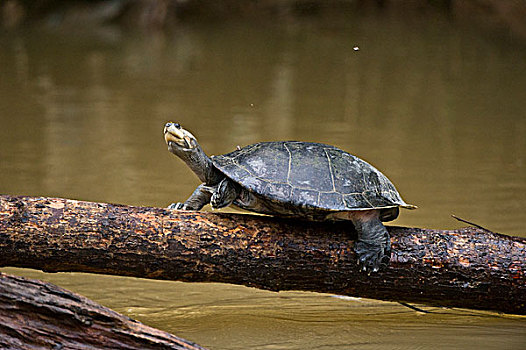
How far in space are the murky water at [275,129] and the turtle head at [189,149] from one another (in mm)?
610

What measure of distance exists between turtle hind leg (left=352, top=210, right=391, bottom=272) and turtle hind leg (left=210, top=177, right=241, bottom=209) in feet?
1.36

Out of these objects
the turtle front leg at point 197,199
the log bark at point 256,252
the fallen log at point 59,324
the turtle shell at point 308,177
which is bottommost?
the fallen log at point 59,324

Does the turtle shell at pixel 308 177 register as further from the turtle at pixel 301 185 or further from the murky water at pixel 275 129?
the murky water at pixel 275 129

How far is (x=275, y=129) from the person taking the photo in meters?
5.73

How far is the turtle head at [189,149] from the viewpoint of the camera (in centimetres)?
203

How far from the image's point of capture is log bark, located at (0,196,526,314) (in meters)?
2.01

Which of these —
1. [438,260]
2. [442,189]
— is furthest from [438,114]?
[438,260]

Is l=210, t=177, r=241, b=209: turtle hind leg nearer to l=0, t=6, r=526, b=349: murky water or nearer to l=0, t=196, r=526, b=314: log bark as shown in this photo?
l=0, t=196, r=526, b=314: log bark

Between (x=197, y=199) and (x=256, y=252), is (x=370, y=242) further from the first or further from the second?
(x=197, y=199)

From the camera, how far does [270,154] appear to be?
6.99ft

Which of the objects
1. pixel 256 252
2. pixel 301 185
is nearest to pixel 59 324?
pixel 256 252

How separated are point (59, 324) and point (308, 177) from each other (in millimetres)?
904

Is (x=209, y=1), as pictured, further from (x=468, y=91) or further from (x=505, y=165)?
(x=505, y=165)

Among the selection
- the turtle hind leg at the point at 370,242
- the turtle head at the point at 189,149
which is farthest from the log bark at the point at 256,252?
the turtle head at the point at 189,149
